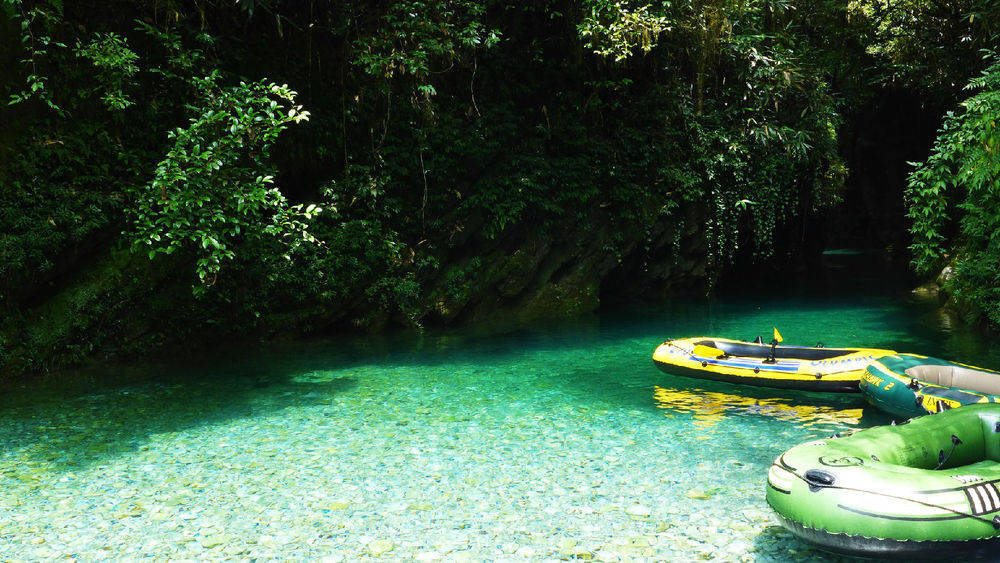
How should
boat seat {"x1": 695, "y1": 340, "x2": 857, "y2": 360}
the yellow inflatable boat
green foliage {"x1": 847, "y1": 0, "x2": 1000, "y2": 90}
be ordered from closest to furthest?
the yellow inflatable boat, boat seat {"x1": 695, "y1": 340, "x2": 857, "y2": 360}, green foliage {"x1": 847, "y1": 0, "x2": 1000, "y2": 90}

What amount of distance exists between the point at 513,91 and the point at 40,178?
8.33 m

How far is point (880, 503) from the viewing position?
3.74 meters

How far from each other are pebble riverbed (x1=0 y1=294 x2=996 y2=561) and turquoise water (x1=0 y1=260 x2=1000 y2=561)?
0.07ft

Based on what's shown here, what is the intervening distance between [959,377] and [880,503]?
3610 millimetres

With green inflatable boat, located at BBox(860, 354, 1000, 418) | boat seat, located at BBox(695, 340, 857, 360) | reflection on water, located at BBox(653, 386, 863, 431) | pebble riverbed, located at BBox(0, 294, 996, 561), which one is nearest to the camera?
pebble riverbed, located at BBox(0, 294, 996, 561)

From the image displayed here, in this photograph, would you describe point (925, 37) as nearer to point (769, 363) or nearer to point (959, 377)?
point (769, 363)

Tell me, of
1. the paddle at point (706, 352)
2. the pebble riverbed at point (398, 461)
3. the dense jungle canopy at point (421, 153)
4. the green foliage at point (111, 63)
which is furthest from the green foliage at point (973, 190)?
the green foliage at point (111, 63)

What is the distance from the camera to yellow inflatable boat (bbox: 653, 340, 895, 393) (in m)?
7.43

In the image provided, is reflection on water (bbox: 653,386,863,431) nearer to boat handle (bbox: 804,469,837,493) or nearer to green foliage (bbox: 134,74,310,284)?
boat handle (bbox: 804,469,837,493)

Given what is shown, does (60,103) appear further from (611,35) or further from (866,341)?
(866,341)

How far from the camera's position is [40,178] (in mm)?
8625

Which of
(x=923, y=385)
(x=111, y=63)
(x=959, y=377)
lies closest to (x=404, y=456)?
(x=923, y=385)

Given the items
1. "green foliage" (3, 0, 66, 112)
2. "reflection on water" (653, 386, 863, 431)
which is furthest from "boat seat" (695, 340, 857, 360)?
"green foliage" (3, 0, 66, 112)

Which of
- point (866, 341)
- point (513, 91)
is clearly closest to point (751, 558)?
point (866, 341)
